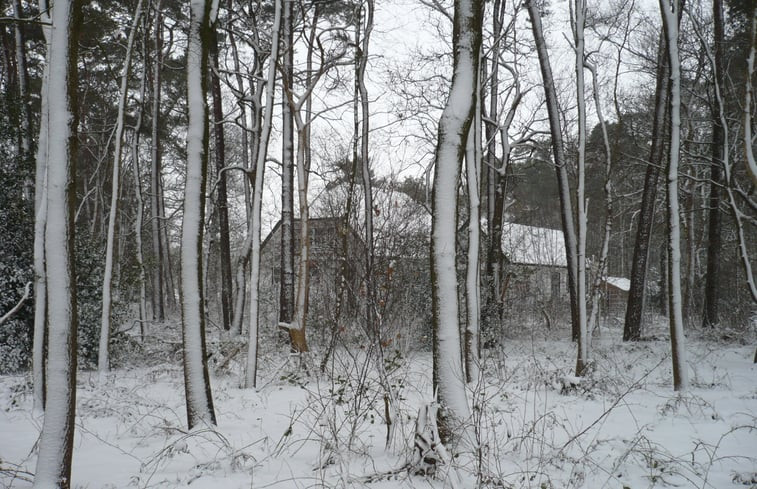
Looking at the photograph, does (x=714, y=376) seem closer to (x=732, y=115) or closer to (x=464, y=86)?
(x=464, y=86)

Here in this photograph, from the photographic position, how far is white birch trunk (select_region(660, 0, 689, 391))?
539cm

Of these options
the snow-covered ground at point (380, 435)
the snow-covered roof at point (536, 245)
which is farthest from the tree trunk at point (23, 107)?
the snow-covered roof at point (536, 245)

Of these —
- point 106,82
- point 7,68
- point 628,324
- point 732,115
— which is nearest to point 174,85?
point 106,82

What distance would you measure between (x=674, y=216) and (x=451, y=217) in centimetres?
390

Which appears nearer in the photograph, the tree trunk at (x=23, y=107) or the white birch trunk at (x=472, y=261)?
the white birch trunk at (x=472, y=261)

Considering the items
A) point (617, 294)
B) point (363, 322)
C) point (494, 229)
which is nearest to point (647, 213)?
point (494, 229)

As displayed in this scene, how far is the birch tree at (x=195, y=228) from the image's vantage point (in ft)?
13.3

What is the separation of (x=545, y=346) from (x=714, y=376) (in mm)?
4400

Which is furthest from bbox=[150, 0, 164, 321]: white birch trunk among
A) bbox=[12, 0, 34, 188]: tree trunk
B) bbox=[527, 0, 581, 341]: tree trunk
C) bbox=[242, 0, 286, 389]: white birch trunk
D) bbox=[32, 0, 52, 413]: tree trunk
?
bbox=[527, 0, 581, 341]: tree trunk

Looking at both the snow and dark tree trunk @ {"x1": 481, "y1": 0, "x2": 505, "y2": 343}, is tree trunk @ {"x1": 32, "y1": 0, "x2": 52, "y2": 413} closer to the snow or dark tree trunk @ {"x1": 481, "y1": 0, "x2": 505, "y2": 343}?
the snow

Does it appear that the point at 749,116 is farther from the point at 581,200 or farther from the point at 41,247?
the point at 41,247

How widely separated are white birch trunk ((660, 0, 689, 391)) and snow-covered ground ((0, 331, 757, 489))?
45cm

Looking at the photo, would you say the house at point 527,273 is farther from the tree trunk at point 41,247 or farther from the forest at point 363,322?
the tree trunk at point 41,247

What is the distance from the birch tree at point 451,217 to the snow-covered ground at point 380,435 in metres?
0.22
